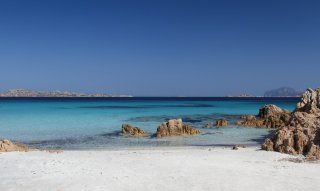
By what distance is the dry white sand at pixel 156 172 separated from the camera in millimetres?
15289

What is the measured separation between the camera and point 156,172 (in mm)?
17609

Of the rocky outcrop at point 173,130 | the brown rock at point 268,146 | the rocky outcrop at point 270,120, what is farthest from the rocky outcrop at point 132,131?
the rocky outcrop at point 270,120

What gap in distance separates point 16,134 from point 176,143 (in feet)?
53.0

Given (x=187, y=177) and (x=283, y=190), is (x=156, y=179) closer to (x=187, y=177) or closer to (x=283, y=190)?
(x=187, y=177)

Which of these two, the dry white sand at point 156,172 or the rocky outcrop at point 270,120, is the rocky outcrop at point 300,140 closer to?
the dry white sand at point 156,172

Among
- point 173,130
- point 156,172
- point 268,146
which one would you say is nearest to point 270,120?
point 173,130

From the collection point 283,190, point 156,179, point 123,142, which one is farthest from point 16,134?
point 283,190

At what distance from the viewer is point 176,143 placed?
105 ft

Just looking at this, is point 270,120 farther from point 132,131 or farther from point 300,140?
point 300,140

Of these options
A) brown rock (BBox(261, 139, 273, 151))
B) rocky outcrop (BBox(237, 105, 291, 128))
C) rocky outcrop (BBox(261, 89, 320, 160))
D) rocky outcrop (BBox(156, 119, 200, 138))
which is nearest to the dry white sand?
rocky outcrop (BBox(261, 89, 320, 160))

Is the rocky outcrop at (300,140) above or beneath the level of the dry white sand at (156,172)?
above

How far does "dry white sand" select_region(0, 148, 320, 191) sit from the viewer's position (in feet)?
50.2

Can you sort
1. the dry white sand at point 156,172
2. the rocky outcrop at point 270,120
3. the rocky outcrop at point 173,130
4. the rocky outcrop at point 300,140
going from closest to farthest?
the dry white sand at point 156,172, the rocky outcrop at point 300,140, the rocky outcrop at point 173,130, the rocky outcrop at point 270,120

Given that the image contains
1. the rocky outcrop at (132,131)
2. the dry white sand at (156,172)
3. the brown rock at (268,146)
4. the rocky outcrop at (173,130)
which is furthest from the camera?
the rocky outcrop at (132,131)
